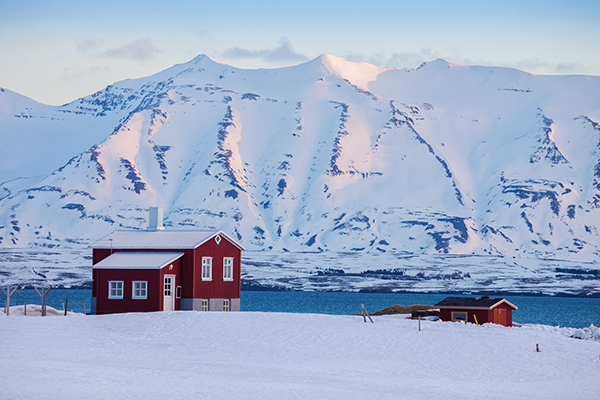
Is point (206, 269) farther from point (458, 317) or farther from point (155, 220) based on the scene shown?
point (458, 317)

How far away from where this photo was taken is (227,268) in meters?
71.6

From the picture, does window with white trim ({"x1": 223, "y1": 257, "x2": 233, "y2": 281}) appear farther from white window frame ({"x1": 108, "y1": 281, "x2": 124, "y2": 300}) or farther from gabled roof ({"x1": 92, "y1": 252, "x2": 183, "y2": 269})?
white window frame ({"x1": 108, "y1": 281, "x2": 124, "y2": 300})

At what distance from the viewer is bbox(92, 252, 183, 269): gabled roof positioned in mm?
66812

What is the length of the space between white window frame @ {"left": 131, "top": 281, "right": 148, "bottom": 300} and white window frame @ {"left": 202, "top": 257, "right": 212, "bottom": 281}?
192 inches

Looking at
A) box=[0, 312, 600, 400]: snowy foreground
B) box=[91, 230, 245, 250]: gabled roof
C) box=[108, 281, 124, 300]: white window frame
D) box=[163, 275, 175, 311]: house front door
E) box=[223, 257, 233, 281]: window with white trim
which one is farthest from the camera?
box=[223, 257, 233, 281]: window with white trim

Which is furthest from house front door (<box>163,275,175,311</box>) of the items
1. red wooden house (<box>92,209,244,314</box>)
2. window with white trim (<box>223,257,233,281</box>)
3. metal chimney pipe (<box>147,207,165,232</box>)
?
metal chimney pipe (<box>147,207,165,232</box>)

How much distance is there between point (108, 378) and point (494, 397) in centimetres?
1782

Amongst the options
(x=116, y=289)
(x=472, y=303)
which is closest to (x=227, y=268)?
(x=116, y=289)

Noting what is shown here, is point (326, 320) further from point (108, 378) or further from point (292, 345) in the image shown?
point (108, 378)

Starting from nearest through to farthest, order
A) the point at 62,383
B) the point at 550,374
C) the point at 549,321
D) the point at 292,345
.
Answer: the point at 62,383 < the point at 550,374 < the point at 292,345 < the point at 549,321

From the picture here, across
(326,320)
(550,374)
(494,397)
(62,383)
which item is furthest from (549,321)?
(62,383)

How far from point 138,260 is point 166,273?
2.75m

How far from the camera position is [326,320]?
62.4 meters

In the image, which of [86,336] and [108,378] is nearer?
[108,378]
